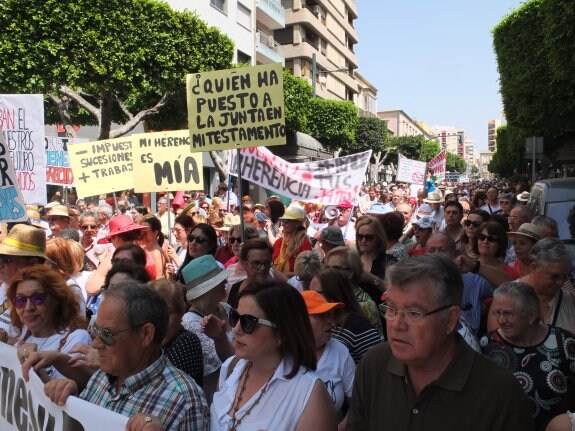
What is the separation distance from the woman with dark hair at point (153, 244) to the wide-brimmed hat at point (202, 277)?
2060mm

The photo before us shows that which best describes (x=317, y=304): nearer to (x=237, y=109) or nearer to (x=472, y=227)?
(x=472, y=227)

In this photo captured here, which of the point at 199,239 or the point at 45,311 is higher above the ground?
the point at 199,239

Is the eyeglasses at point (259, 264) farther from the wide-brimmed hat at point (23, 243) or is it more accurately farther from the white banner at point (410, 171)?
the white banner at point (410, 171)

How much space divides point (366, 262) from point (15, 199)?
120 inches

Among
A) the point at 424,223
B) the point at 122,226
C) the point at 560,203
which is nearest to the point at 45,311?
the point at 122,226

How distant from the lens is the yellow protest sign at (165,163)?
9243mm

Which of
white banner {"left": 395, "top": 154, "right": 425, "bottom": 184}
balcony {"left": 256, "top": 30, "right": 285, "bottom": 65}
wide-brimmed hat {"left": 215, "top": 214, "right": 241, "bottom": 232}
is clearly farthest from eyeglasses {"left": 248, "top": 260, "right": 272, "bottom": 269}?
balcony {"left": 256, "top": 30, "right": 285, "bottom": 65}

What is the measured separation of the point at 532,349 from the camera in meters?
3.14

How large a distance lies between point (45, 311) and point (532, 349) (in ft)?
8.02

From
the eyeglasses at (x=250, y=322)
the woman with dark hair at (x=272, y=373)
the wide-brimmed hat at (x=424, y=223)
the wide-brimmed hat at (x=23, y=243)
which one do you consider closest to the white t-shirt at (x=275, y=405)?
the woman with dark hair at (x=272, y=373)

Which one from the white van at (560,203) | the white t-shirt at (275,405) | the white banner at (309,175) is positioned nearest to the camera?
the white t-shirt at (275,405)

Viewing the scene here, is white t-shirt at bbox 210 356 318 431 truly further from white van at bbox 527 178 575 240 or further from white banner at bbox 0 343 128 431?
white van at bbox 527 178 575 240

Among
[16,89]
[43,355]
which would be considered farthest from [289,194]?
[16,89]

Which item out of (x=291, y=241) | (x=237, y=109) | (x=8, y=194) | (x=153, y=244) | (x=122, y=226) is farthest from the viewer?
(x=237, y=109)
